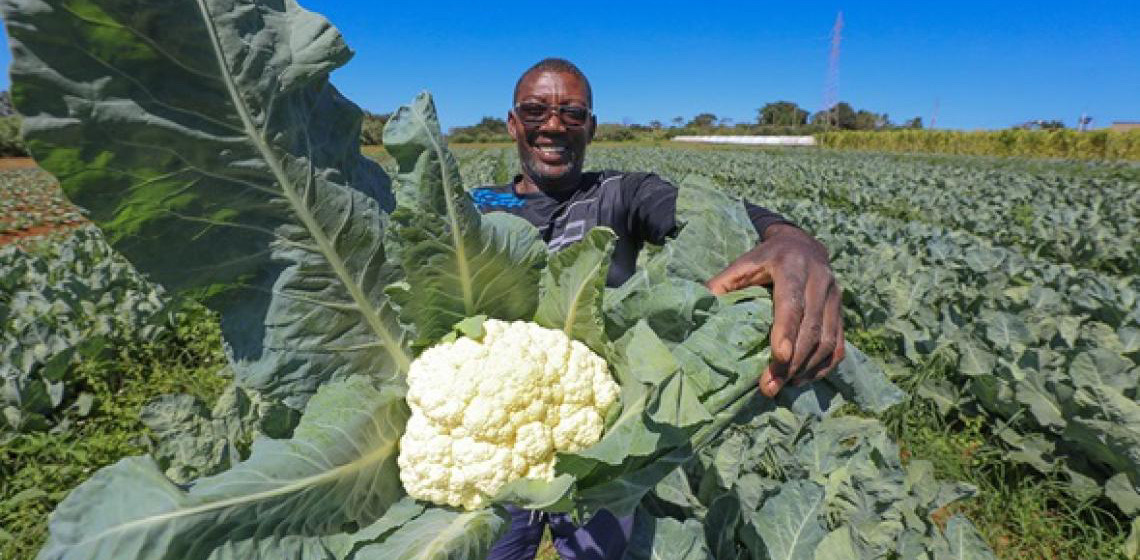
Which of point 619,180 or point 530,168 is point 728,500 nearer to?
point 619,180

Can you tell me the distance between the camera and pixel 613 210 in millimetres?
2219

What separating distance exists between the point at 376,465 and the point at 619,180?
154cm

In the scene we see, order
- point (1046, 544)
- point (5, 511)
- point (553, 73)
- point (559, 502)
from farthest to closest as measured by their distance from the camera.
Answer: point (5, 511) < point (1046, 544) < point (553, 73) < point (559, 502)

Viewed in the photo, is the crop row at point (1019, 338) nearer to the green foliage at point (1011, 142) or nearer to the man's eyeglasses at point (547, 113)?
the man's eyeglasses at point (547, 113)

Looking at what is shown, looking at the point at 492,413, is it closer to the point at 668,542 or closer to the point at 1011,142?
the point at 668,542

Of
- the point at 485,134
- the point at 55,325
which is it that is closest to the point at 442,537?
the point at 55,325

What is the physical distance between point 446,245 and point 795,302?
60cm

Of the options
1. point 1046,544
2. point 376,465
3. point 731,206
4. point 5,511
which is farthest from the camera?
point 5,511

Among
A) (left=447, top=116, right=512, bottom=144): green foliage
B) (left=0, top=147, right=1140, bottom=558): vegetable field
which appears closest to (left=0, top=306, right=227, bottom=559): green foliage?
(left=0, top=147, right=1140, bottom=558): vegetable field

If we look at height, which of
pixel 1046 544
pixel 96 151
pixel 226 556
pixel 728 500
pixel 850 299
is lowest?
pixel 1046 544

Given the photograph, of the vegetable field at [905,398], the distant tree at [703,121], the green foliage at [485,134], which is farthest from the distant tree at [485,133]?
the vegetable field at [905,398]

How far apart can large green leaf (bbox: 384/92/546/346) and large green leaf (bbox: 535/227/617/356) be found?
0.13 ft

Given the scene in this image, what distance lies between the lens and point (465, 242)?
98 cm

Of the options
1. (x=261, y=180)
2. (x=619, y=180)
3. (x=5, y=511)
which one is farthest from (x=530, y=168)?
(x=5, y=511)
